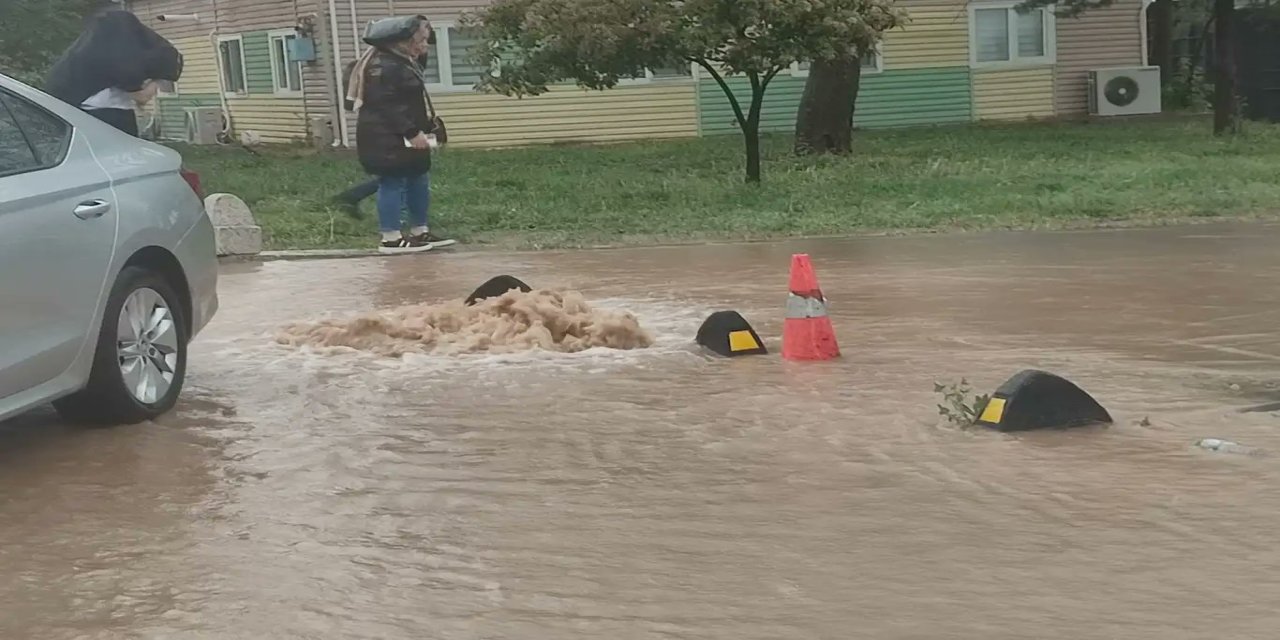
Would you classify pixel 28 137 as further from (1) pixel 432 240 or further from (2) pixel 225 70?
(2) pixel 225 70

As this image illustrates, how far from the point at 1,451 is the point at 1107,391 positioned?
4.50 m

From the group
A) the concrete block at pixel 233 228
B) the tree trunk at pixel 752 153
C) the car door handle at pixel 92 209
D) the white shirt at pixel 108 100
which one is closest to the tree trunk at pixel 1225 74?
the tree trunk at pixel 752 153

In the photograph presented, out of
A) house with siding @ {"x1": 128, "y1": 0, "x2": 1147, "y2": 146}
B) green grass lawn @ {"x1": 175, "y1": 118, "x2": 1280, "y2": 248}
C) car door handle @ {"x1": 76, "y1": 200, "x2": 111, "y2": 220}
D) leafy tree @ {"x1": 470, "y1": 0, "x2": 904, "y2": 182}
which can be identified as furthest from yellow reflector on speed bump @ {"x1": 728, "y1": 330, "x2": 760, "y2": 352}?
house with siding @ {"x1": 128, "y1": 0, "x2": 1147, "y2": 146}

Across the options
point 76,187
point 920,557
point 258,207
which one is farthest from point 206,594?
point 258,207

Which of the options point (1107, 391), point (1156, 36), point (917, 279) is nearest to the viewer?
point (1107, 391)

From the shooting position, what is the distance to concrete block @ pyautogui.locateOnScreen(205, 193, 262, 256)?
12.7 metres

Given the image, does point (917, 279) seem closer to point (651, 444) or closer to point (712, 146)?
point (651, 444)

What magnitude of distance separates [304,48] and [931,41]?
11.8 meters

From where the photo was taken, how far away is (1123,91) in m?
32.0

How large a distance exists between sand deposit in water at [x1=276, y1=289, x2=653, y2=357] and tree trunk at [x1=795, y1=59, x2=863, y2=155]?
47.6 feet

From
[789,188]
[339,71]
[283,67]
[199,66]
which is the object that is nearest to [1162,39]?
[339,71]

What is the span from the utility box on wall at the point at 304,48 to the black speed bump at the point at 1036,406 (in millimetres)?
22610

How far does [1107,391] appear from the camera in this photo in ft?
22.7

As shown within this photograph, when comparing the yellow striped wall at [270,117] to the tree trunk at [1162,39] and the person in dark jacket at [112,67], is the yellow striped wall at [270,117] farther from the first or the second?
the tree trunk at [1162,39]
